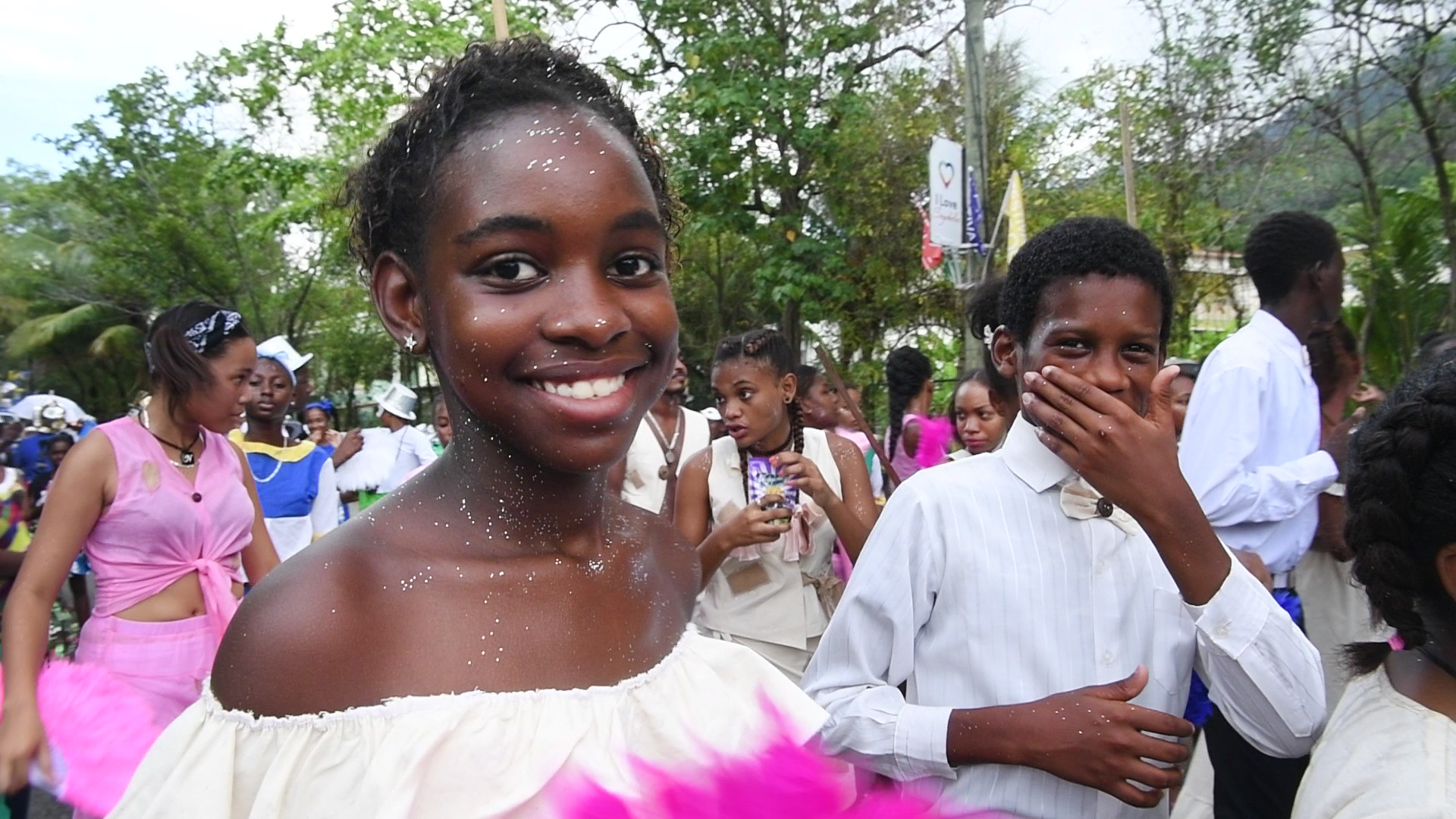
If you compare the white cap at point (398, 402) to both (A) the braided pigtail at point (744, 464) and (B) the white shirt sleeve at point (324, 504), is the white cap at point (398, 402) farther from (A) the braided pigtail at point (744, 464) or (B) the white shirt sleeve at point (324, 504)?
(A) the braided pigtail at point (744, 464)

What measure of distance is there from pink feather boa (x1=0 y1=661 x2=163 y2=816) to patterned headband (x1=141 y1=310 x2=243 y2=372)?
3.28ft

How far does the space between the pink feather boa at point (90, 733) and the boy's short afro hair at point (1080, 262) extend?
1.92 metres

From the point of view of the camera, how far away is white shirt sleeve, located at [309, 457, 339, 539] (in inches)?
198

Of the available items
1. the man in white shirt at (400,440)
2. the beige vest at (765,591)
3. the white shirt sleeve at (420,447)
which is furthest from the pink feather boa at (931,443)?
the white shirt sleeve at (420,447)

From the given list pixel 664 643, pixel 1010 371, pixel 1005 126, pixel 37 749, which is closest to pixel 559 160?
pixel 664 643

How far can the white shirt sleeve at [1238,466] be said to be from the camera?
10.6ft

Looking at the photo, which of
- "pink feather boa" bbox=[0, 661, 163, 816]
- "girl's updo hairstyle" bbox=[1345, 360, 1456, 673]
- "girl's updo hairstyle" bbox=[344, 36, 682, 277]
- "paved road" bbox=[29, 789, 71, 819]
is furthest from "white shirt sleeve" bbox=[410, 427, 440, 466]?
"girl's updo hairstyle" bbox=[1345, 360, 1456, 673]

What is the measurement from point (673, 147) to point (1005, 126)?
226 inches

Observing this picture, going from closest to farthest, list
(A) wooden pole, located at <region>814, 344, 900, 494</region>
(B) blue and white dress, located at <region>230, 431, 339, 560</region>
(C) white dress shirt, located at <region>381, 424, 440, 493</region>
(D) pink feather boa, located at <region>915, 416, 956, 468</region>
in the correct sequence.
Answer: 1. (A) wooden pole, located at <region>814, 344, 900, 494</region>
2. (B) blue and white dress, located at <region>230, 431, 339, 560</region>
3. (D) pink feather boa, located at <region>915, 416, 956, 468</region>
4. (C) white dress shirt, located at <region>381, 424, 440, 493</region>

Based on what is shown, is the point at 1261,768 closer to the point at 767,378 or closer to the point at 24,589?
the point at 767,378

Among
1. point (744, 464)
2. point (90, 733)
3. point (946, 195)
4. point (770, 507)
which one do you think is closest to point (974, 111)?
point (946, 195)

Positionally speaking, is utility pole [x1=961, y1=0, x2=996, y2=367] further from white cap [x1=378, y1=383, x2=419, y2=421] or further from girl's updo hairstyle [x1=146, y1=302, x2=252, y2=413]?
girl's updo hairstyle [x1=146, y1=302, x2=252, y2=413]

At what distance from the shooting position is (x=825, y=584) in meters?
3.71

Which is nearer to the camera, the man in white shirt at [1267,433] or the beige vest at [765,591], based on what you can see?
the man in white shirt at [1267,433]
